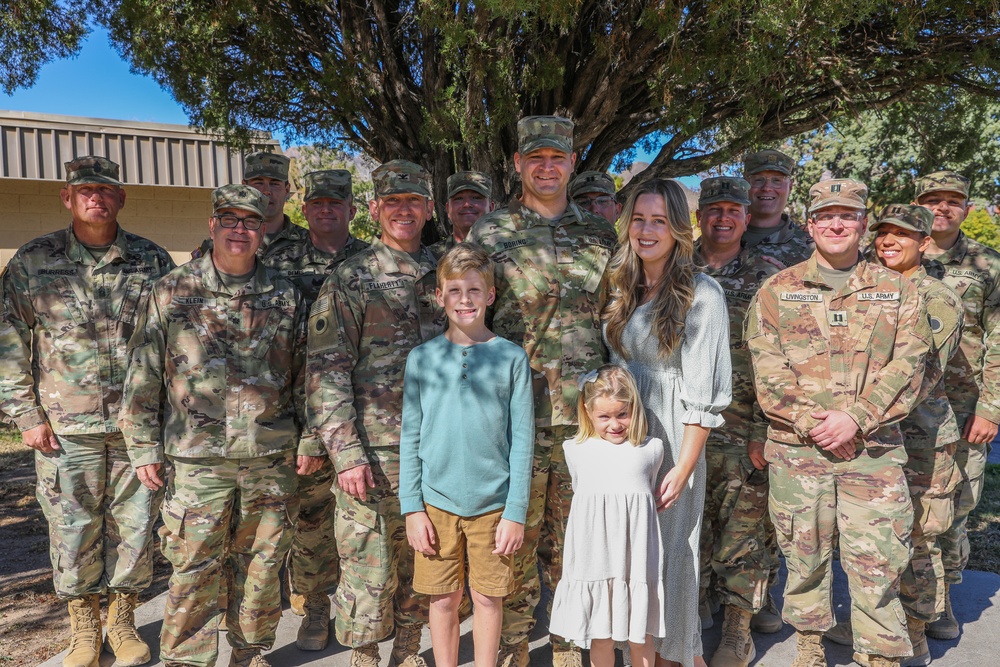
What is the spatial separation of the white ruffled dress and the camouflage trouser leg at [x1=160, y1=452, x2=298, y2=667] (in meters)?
1.42

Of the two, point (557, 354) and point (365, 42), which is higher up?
point (365, 42)

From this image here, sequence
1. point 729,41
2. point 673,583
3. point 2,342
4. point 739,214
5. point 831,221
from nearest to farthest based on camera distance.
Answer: point 673,583 < point 831,221 < point 2,342 < point 739,214 < point 729,41

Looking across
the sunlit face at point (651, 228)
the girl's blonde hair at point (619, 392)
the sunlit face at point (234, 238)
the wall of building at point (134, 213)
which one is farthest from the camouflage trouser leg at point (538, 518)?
the wall of building at point (134, 213)

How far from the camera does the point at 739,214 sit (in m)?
4.32

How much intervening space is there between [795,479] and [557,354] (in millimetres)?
1236

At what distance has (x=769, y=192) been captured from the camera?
15.5ft

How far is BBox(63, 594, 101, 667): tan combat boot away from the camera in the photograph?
12.9 feet

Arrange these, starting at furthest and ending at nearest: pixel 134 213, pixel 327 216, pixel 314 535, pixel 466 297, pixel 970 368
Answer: pixel 134 213 < pixel 327 216 < pixel 970 368 < pixel 314 535 < pixel 466 297

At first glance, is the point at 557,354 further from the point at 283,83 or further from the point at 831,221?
the point at 283,83

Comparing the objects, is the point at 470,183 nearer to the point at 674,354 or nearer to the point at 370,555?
the point at 674,354

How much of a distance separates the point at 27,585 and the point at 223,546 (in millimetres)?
2557

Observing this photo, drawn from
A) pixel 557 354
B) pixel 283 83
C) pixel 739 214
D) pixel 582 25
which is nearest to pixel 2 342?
pixel 557 354

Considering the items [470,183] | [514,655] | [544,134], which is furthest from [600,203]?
[514,655]

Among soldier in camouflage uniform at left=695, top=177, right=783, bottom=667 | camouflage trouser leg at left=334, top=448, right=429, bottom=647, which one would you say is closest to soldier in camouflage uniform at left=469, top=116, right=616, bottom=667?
camouflage trouser leg at left=334, top=448, right=429, bottom=647
